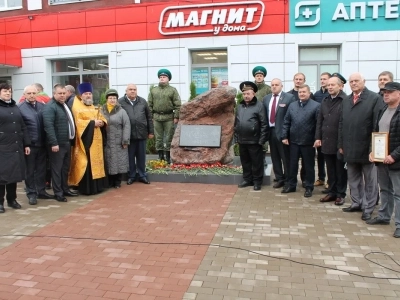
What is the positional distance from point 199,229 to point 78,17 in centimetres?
1090

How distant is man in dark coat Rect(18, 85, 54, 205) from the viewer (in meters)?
6.30

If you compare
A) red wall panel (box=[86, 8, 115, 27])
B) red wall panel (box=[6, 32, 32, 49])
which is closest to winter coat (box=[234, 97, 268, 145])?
red wall panel (box=[86, 8, 115, 27])

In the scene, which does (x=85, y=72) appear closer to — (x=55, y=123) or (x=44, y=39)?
(x=44, y=39)

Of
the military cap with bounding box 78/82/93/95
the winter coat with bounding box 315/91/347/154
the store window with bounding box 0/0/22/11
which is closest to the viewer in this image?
the winter coat with bounding box 315/91/347/154

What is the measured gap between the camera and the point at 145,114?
7656mm

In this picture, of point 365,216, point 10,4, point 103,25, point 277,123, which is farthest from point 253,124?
point 10,4

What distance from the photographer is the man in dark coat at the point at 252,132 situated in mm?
6996

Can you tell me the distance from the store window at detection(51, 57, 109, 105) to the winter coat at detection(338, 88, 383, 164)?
32.9 ft

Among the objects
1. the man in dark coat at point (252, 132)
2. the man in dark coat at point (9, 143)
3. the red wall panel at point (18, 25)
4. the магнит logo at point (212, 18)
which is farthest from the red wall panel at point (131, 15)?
the man in dark coat at point (9, 143)

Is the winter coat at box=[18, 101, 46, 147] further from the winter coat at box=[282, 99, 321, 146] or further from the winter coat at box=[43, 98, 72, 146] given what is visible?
the winter coat at box=[282, 99, 321, 146]

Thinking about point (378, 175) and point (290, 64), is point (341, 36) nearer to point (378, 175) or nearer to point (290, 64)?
point (290, 64)

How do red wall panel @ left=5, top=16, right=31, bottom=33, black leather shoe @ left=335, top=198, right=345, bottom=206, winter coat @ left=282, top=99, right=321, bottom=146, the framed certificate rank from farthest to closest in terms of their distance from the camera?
1. red wall panel @ left=5, top=16, right=31, bottom=33
2. winter coat @ left=282, top=99, right=321, bottom=146
3. black leather shoe @ left=335, top=198, right=345, bottom=206
4. the framed certificate

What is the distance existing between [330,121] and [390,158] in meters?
1.47

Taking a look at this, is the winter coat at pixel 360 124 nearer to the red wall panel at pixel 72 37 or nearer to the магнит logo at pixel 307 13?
the магнит logo at pixel 307 13
